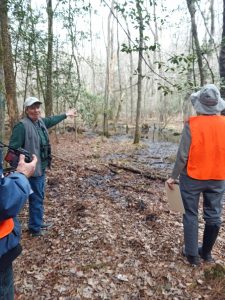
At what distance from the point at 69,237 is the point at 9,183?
301 centimetres

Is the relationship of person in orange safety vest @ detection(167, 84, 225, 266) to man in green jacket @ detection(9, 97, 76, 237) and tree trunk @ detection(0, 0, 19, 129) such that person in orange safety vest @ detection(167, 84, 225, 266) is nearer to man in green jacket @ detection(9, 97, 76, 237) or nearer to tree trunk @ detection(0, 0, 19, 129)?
man in green jacket @ detection(9, 97, 76, 237)

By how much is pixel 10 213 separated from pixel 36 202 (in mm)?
2751

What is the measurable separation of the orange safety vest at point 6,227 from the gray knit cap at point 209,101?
2592 mm

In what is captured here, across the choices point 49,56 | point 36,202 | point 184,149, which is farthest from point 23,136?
point 49,56

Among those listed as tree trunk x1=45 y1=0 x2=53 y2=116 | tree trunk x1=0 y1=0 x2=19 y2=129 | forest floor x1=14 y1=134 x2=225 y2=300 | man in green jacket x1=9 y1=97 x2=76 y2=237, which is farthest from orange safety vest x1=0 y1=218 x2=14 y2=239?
tree trunk x1=45 y1=0 x2=53 y2=116

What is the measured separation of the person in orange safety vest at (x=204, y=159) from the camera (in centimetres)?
367

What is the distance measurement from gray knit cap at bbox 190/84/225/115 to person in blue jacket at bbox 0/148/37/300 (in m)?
2.23

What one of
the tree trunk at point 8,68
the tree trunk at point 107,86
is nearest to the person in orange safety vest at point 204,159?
the tree trunk at point 8,68

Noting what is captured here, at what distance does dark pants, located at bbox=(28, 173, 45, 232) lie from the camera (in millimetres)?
4664

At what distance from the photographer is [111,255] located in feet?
14.1

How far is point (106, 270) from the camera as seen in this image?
399 cm

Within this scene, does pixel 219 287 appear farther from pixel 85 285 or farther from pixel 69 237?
pixel 69 237

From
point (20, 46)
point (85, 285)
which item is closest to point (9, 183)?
point (85, 285)

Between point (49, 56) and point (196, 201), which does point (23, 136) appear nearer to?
point (196, 201)
